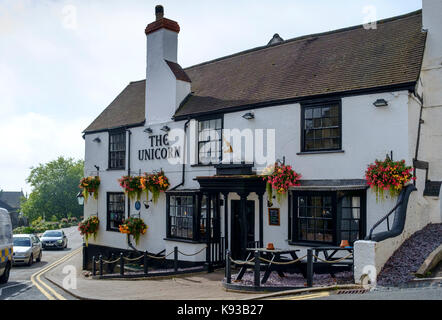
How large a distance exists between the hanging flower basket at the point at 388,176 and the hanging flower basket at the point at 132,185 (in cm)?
1035

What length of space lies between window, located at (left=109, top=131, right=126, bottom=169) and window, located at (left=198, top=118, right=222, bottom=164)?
5323mm

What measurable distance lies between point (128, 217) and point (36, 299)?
875 cm

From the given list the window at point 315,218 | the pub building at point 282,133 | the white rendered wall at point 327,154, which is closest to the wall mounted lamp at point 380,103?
the pub building at point 282,133

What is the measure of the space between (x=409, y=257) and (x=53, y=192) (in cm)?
7035

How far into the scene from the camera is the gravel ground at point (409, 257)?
10.1 metres

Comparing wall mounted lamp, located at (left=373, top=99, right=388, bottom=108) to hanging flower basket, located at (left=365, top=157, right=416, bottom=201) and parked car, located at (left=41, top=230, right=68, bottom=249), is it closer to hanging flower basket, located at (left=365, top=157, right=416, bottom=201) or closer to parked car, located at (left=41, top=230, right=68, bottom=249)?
hanging flower basket, located at (left=365, top=157, right=416, bottom=201)

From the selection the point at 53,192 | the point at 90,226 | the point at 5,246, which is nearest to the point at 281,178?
the point at 5,246

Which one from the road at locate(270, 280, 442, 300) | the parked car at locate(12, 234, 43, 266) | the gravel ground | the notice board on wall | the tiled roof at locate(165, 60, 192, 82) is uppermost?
the tiled roof at locate(165, 60, 192, 82)

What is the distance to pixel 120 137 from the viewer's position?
70.9 feet

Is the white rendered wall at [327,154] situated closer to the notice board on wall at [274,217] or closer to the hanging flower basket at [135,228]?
the notice board on wall at [274,217]

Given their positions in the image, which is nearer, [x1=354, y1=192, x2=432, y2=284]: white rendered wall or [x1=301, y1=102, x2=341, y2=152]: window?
[x1=354, y1=192, x2=432, y2=284]: white rendered wall

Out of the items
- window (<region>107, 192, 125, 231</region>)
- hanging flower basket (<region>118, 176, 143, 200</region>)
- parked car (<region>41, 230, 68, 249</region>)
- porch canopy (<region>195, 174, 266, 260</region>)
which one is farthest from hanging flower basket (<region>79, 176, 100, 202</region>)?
parked car (<region>41, 230, 68, 249</region>)

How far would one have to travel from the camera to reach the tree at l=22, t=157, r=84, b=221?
237 ft
